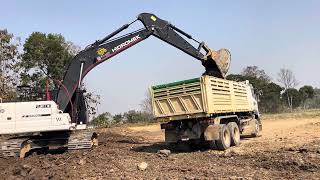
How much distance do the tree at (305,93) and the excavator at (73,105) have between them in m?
66.1

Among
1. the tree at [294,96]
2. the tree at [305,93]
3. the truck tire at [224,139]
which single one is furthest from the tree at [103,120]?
the tree at [305,93]

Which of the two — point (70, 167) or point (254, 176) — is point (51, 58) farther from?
point (254, 176)

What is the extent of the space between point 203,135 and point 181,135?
2.70 ft

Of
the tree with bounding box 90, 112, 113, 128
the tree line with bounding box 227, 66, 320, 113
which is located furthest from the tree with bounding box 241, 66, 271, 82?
the tree with bounding box 90, 112, 113, 128

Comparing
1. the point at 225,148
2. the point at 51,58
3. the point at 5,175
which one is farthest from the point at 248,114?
the point at 51,58

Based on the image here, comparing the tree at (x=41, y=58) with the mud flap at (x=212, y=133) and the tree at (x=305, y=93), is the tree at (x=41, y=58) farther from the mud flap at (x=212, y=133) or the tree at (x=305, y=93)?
the tree at (x=305, y=93)

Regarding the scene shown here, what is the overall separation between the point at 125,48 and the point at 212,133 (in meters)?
5.47

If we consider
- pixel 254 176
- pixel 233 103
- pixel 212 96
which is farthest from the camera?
pixel 233 103

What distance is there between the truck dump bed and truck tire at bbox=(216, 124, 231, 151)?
679mm

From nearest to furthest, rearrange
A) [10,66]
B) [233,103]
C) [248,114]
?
[233,103], [248,114], [10,66]

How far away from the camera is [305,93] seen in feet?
Answer: 273

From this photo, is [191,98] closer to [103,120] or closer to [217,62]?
[217,62]

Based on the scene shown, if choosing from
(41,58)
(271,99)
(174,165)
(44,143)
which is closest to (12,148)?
(44,143)

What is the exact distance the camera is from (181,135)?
57.2ft
